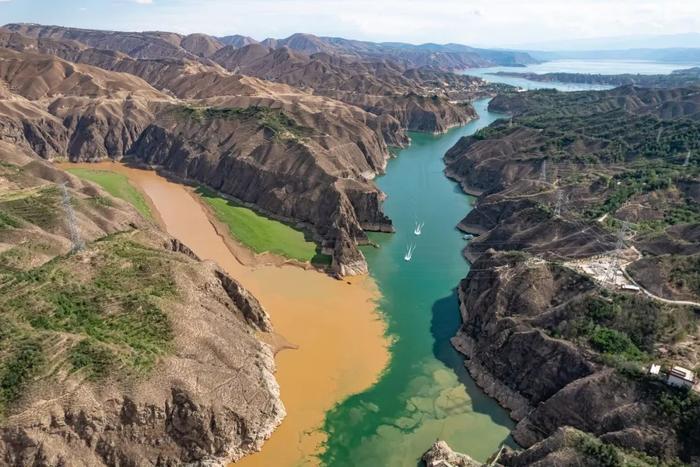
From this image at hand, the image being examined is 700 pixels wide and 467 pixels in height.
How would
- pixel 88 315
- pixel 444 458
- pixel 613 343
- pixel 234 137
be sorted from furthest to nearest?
pixel 234 137 → pixel 613 343 → pixel 88 315 → pixel 444 458

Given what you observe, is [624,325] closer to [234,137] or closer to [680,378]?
[680,378]

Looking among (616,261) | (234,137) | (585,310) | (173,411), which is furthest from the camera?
(234,137)

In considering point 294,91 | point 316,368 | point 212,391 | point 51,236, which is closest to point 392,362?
point 316,368

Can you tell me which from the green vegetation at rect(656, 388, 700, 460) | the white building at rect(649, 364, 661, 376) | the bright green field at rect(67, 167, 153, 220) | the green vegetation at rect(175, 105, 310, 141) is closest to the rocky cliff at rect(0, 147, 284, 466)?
the green vegetation at rect(656, 388, 700, 460)

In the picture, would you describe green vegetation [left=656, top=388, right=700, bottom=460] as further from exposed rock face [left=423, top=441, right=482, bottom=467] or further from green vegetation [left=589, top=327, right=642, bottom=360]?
exposed rock face [left=423, top=441, right=482, bottom=467]

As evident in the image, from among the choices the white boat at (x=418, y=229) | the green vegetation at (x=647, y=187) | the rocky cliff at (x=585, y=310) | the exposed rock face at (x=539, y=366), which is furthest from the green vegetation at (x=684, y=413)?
the white boat at (x=418, y=229)

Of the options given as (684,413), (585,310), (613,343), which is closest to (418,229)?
(585,310)

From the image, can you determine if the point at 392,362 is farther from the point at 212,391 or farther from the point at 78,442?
the point at 78,442
